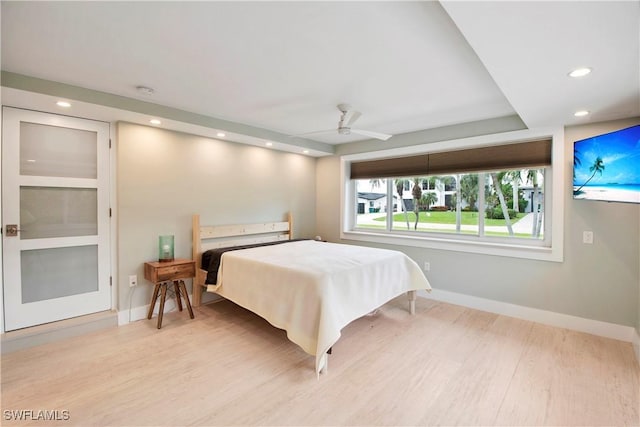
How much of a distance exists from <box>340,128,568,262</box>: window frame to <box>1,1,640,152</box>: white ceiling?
34 centimetres

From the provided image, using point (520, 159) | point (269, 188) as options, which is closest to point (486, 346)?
point (520, 159)

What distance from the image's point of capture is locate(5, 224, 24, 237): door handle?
8.80 feet

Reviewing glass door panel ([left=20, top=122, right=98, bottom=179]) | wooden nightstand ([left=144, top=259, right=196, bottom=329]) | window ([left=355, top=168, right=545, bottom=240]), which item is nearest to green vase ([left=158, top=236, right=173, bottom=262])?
wooden nightstand ([left=144, top=259, right=196, bottom=329])

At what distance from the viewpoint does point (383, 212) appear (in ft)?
16.1

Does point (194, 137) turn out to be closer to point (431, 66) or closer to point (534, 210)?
point (431, 66)

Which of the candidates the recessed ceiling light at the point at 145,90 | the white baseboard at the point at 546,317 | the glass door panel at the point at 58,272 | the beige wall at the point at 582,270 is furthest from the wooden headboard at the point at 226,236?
the beige wall at the point at 582,270

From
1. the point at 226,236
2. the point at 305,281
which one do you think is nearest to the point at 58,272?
the point at 226,236

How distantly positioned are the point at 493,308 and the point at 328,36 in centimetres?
347

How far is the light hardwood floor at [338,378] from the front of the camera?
184cm

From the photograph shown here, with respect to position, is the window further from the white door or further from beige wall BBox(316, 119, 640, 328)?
the white door

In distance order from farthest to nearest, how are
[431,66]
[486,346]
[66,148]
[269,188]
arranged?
[269,188] < [66,148] < [486,346] < [431,66]

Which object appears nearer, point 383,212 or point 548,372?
point 548,372

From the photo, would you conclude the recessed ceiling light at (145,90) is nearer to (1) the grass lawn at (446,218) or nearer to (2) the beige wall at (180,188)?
(2) the beige wall at (180,188)

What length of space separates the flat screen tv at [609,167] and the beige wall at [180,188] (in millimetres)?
3708
